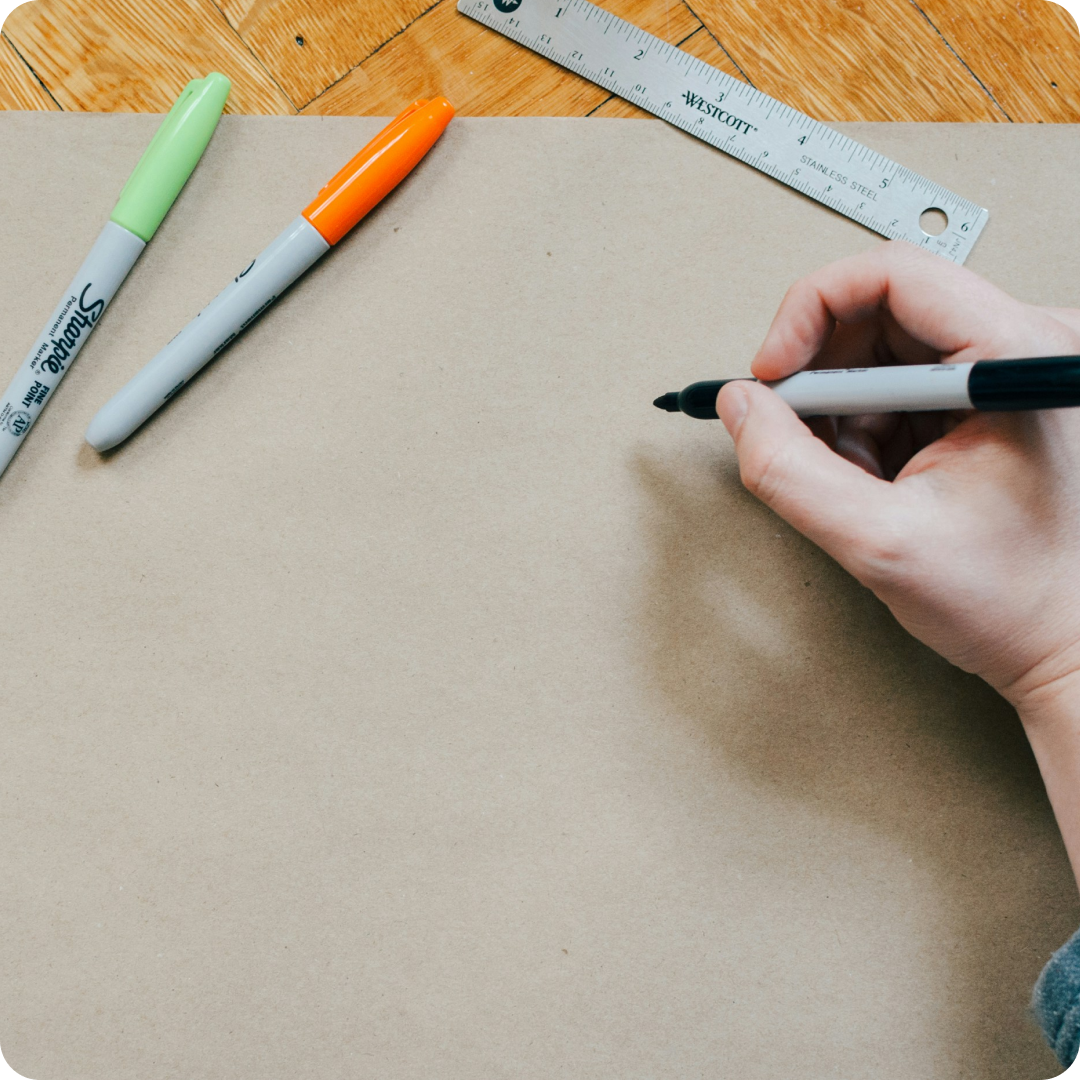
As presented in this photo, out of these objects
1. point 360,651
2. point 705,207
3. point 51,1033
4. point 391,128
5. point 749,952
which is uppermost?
point 391,128

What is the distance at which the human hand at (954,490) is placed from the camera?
549mm

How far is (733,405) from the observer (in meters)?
0.59

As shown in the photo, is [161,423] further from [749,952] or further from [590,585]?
[749,952]

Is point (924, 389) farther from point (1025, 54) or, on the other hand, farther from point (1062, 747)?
point (1025, 54)

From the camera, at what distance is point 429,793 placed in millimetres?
663

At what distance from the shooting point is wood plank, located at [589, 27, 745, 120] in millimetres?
708

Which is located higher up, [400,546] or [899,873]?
[400,546]

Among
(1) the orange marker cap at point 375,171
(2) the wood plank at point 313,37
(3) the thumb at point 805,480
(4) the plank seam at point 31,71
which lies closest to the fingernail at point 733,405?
(3) the thumb at point 805,480

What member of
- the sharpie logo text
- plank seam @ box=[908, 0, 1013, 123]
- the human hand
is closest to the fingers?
the human hand

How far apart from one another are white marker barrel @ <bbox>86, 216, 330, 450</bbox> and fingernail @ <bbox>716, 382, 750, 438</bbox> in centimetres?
36

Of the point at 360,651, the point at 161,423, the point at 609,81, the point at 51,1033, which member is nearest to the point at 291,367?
the point at 161,423

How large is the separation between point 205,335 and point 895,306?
540 millimetres

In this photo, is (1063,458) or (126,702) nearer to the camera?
(1063,458)

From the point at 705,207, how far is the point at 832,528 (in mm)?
320
